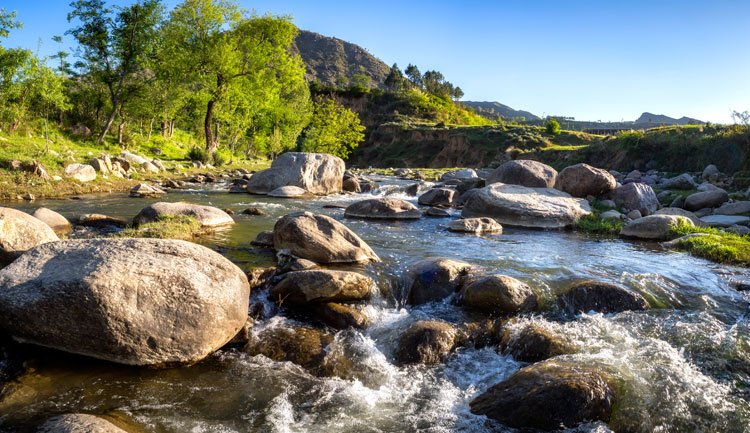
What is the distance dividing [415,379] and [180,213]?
943 cm

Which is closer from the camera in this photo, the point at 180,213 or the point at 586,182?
the point at 180,213

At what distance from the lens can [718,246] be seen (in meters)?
11.7

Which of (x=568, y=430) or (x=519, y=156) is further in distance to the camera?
(x=519, y=156)

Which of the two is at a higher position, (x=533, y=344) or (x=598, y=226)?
(x=598, y=226)

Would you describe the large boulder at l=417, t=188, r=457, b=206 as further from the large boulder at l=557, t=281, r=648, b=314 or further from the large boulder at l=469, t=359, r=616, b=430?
the large boulder at l=469, t=359, r=616, b=430

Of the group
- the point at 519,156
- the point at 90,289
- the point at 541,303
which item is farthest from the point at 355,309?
the point at 519,156

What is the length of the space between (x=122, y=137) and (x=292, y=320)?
34.9 meters

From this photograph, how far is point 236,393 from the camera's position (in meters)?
5.54

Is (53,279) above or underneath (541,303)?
above

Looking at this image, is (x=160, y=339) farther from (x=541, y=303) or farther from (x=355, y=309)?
(x=541, y=303)

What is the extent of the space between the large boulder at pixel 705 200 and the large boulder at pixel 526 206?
430 cm

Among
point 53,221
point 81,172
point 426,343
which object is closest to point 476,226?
point 426,343

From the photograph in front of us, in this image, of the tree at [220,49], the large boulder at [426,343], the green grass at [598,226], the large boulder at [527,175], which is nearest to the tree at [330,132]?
the tree at [220,49]

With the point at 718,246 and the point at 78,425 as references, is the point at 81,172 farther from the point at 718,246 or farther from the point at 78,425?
the point at 718,246
